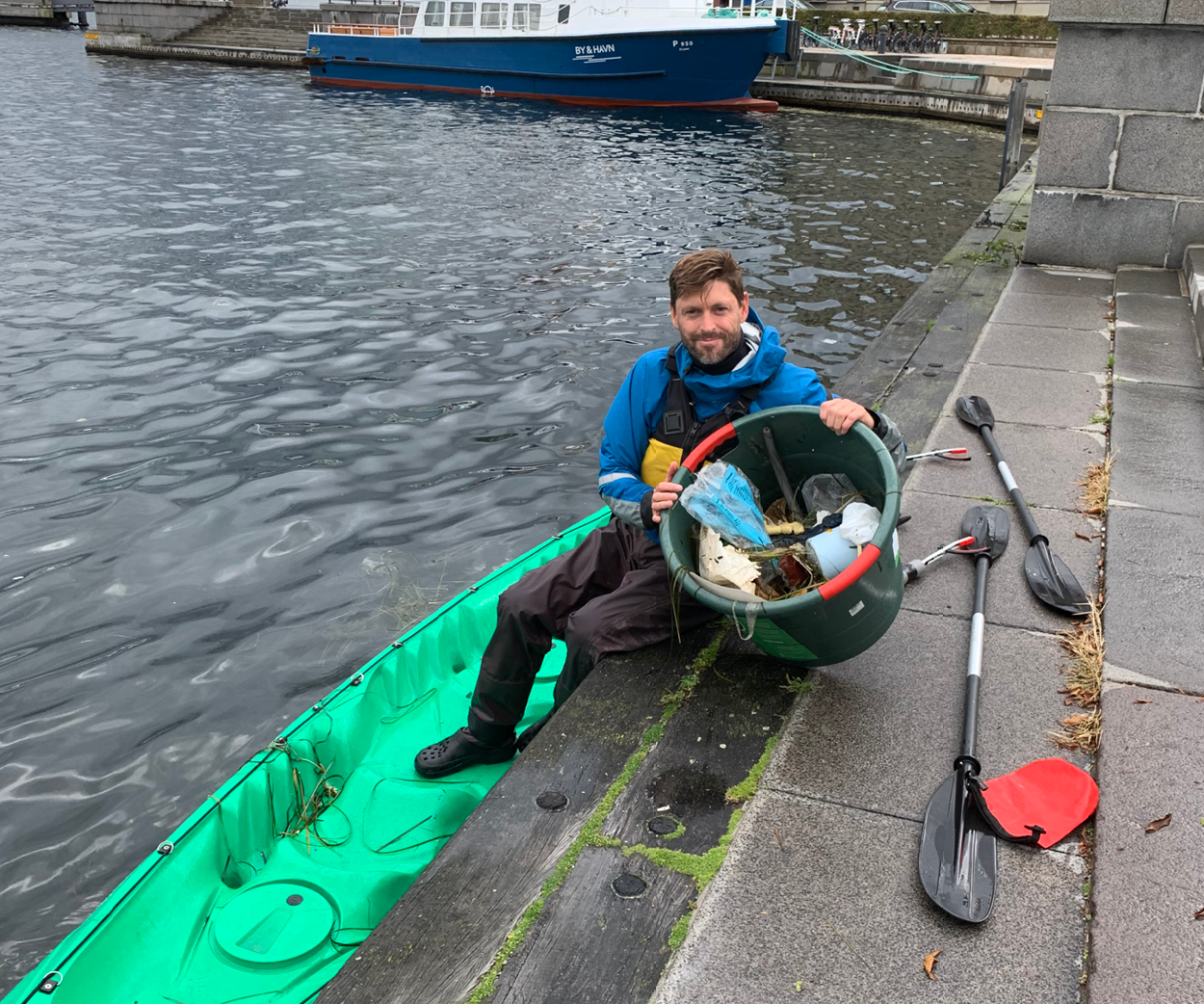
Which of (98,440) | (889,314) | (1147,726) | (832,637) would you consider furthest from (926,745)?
(889,314)

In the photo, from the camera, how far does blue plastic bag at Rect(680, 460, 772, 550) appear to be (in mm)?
2994

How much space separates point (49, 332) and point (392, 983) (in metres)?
8.50

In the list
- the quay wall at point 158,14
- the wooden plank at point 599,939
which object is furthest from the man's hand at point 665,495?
the quay wall at point 158,14

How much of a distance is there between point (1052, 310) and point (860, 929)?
602 centimetres

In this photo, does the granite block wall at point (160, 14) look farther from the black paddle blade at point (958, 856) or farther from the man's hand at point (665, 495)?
the black paddle blade at point (958, 856)

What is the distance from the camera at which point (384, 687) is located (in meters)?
4.02

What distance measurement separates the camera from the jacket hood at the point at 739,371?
3289mm

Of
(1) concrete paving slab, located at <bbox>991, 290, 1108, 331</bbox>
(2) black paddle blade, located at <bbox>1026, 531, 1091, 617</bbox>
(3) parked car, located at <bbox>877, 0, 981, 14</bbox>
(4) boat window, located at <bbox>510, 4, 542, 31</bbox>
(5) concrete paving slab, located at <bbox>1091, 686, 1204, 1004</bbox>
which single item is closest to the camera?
(5) concrete paving slab, located at <bbox>1091, 686, 1204, 1004</bbox>

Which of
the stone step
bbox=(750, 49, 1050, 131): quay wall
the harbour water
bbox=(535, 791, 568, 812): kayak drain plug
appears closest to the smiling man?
bbox=(535, 791, 568, 812): kayak drain plug

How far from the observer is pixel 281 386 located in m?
8.24

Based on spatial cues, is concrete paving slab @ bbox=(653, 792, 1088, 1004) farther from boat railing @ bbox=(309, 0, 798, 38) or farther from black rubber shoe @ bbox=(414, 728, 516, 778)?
boat railing @ bbox=(309, 0, 798, 38)

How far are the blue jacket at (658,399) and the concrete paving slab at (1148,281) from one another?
5.11 metres

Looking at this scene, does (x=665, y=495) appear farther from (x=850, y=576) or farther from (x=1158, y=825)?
(x=1158, y=825)

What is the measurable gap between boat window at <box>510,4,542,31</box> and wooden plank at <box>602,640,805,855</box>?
103 ft
